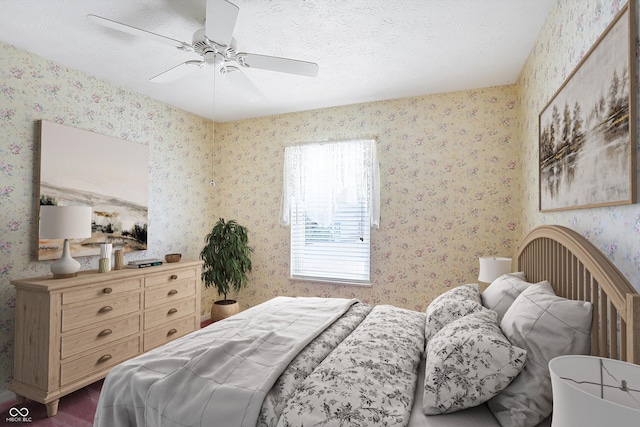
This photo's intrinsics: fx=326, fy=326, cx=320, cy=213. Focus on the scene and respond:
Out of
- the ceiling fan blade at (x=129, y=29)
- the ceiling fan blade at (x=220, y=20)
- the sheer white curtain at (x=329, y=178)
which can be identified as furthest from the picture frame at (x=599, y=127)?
the ceiling fan blade at (x=129, y=29)

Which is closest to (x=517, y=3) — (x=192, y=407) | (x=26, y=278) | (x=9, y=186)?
(x=192, y=407)

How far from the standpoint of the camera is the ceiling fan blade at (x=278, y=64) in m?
2.12

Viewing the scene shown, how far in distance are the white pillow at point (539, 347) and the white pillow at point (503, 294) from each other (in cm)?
40

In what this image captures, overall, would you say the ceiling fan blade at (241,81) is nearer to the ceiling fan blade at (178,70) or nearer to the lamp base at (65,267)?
the ceiling fan blade at (178,70)

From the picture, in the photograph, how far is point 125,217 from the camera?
332 centimetres

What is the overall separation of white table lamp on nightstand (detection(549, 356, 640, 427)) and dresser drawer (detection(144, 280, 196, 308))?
311 cm

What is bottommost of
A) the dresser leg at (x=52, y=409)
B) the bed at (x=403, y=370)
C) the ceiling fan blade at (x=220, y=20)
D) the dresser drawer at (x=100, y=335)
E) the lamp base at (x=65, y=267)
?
the dresser leg at (x=52, y=409)

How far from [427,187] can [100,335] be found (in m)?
3.30

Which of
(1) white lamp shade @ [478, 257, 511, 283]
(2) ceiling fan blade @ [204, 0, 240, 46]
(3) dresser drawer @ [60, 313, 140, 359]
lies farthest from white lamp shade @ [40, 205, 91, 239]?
(1) white lamp shade @ [478, 257, 511, 283]

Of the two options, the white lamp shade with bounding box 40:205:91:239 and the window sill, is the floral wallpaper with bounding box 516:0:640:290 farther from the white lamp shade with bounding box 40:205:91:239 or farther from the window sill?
the white lamp shade with bounding box 40:205:91:239

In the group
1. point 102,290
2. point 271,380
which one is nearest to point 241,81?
point 102,290

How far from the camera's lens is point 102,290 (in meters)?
2.61

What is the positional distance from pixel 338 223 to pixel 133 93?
2.66 meters

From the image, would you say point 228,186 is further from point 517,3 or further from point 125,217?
point 517,3
